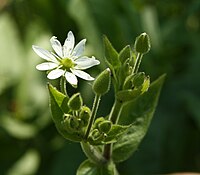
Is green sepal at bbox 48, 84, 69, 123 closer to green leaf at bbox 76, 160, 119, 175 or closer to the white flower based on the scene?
the white flower

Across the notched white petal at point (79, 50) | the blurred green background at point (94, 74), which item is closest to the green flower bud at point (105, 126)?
the notched white petal at point (79, 50)

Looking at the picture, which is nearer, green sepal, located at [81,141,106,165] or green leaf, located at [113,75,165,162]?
green sepal, located at [81,141,106,165]

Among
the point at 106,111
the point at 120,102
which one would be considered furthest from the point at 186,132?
the point at 120,102

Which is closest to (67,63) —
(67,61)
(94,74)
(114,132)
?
(67,61)

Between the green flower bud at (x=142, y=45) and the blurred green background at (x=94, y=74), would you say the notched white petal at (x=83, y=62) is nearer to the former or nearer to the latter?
the green flower bud at (x=142, y=45)

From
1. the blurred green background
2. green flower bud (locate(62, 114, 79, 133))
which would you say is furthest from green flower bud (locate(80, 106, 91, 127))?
the blurred green background

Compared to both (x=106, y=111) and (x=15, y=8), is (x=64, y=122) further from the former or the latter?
(x=15, y=8)

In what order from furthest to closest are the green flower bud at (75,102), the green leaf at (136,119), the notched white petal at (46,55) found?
the green leaf at (136,119) → the notched white petal at (46,55) → the green flower bud at (75,102)
